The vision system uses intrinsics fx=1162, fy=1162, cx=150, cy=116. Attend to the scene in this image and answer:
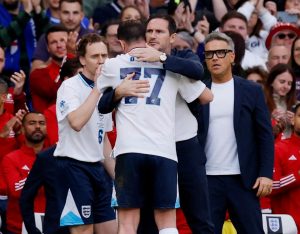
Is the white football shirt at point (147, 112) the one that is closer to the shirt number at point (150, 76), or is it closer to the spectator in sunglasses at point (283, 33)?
the shirt number at point (150, 76)

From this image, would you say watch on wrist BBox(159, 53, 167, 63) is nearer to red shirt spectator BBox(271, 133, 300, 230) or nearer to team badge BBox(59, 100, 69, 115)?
team badge BBox(59, 100, 69, 115)

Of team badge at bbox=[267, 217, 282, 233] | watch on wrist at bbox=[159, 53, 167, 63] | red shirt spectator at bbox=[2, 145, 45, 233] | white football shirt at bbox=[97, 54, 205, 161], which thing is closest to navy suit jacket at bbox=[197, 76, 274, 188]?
team badge at bbox=[267, 217, 282, 233]

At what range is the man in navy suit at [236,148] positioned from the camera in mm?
11172

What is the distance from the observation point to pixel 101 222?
11.4 metres

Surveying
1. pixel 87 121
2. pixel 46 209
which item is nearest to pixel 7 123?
pixel 46 209

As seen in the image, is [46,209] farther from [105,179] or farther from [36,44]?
[36,44]

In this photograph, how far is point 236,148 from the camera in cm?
1127

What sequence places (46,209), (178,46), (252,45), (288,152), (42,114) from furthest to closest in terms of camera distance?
(252,45), (178,46), (42,114), (288,152), (46,209)

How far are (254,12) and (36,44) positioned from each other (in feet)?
11.9

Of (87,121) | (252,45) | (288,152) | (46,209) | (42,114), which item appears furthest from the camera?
(252,45)

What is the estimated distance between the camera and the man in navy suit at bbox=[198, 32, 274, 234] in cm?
1117

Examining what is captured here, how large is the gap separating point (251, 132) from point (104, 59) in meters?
1.59

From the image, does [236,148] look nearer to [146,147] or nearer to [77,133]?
[77,133]

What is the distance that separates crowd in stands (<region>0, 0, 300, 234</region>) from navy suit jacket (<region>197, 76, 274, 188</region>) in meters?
0.85
